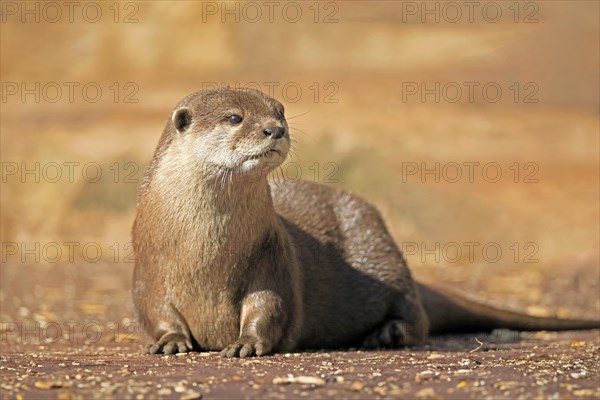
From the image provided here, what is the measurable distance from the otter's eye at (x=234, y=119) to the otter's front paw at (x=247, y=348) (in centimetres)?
99

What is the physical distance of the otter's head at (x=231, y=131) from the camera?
5.59 m

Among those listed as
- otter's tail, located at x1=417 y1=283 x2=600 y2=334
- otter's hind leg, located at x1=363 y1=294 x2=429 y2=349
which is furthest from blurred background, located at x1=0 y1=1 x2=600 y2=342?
otter's hind leg, located at x1=363 y1=294 x2=429 y2=349

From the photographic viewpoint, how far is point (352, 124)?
14.7 m

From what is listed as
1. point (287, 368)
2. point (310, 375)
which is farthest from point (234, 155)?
point (310, 375)

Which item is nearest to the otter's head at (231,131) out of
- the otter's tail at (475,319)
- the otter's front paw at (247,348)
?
the otter's front paw at (247,348)

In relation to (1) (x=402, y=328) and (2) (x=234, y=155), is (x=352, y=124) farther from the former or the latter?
(2) (x=234, y=155)

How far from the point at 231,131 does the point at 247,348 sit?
991 mm

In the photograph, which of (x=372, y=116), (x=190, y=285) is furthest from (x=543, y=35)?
(x=190, y=285)

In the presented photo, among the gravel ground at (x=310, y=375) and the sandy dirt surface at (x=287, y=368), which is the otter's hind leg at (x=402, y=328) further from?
the gravel ground at (x=310, y=375)

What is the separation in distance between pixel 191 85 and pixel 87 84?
154 centimetres

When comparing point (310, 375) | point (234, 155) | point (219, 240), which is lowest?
point (310, 375)

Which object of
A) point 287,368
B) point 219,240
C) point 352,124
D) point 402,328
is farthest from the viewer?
point 352,124

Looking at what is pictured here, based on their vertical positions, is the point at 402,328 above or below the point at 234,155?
below

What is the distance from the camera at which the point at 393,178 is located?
13258 millimetres
